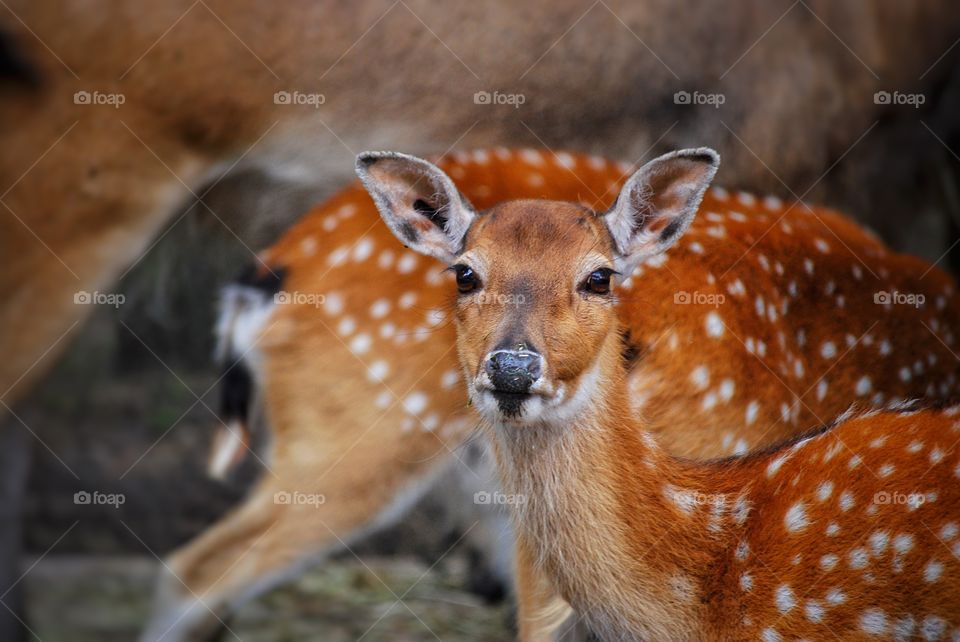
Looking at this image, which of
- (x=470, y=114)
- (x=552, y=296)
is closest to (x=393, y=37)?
(x=470, y=114)

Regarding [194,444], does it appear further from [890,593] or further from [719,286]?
[890,593]

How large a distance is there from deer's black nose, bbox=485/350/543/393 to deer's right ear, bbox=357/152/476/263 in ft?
2.07

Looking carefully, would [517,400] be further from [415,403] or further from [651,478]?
[415,403]

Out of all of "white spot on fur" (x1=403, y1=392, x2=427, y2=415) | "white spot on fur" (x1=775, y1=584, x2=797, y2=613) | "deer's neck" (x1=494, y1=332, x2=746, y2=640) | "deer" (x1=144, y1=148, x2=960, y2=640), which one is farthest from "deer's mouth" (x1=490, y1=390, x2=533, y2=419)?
"white spot on fur" (x1=403, y1=392, x2=427, y2=415)

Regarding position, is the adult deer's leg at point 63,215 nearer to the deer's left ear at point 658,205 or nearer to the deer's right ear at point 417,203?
the deer's right ear at point 417,203

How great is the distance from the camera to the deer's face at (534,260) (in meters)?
2.99

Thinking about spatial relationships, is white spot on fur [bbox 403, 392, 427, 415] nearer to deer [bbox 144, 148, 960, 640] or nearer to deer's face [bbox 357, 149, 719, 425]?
deer [bbox 144, 148, 960, 640]

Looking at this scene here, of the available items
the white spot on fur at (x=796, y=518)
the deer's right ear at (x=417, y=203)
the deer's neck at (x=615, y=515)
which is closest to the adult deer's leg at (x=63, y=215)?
the deer's right ear at (x=417, y=203)

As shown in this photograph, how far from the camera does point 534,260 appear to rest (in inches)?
126

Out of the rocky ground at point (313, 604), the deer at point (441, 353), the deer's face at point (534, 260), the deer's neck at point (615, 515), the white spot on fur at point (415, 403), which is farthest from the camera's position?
the rocky ground at point (313, 604)

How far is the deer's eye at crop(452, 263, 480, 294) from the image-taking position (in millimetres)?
3246

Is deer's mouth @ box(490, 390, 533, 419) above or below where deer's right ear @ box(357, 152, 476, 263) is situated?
below

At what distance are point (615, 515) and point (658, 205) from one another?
0.87 metres

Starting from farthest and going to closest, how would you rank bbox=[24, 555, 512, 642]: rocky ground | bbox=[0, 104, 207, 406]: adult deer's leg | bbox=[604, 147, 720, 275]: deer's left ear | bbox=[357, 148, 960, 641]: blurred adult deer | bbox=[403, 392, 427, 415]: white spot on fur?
bbox=[24, 555, 512, 642]: rocky ground
bbox=[0, 104, 207, 406]: adult deer's leg
bbox=[403, 392, 427, 415]: white spot on fur
bbox=[604, 147, 720, 275]: deer's left ear
bbox=[357, 148, 960, 641]: blurred adult deer
